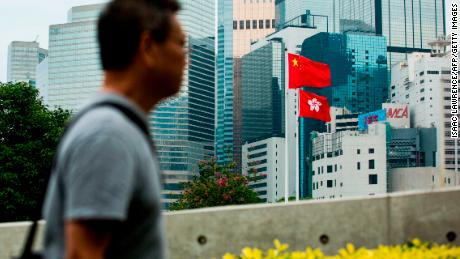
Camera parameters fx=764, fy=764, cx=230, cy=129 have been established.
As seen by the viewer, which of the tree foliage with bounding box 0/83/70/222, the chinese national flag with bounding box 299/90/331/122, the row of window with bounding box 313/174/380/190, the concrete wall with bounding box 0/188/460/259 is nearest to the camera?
the concrete wall with bounding box 0/188/460/259

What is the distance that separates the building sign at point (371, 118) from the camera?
14900 cm

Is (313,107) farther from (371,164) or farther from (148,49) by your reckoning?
(371,164)

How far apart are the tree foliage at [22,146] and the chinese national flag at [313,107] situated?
35.7ft

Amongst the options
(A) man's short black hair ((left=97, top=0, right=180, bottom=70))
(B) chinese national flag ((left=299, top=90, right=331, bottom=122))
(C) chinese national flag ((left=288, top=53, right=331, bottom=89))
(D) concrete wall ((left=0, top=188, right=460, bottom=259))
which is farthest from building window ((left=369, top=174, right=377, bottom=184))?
(A) man's short black hair ((left=97, top=0, right=180, bottom=70))

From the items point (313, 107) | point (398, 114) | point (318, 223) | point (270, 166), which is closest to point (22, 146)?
point (313, 107)

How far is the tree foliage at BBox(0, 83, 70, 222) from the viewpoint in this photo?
3174cm

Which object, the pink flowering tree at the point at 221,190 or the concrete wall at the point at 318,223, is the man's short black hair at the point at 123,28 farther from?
the pink flowering tree at the point at 221,190

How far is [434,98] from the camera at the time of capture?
153000mm

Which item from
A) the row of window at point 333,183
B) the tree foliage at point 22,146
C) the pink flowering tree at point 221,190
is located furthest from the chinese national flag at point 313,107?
the row of window at point 333,183

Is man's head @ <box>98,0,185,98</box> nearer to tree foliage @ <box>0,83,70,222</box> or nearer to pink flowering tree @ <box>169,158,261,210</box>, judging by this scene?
tree foliage @ <box>0,83,70,222</box>

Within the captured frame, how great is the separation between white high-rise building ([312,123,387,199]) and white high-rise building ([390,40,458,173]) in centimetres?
3535

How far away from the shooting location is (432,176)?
11312 cm

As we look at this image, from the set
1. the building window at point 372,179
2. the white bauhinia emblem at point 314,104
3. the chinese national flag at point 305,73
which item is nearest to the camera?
the chinese national flag at point 305,73

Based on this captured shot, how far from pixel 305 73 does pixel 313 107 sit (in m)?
1.51
